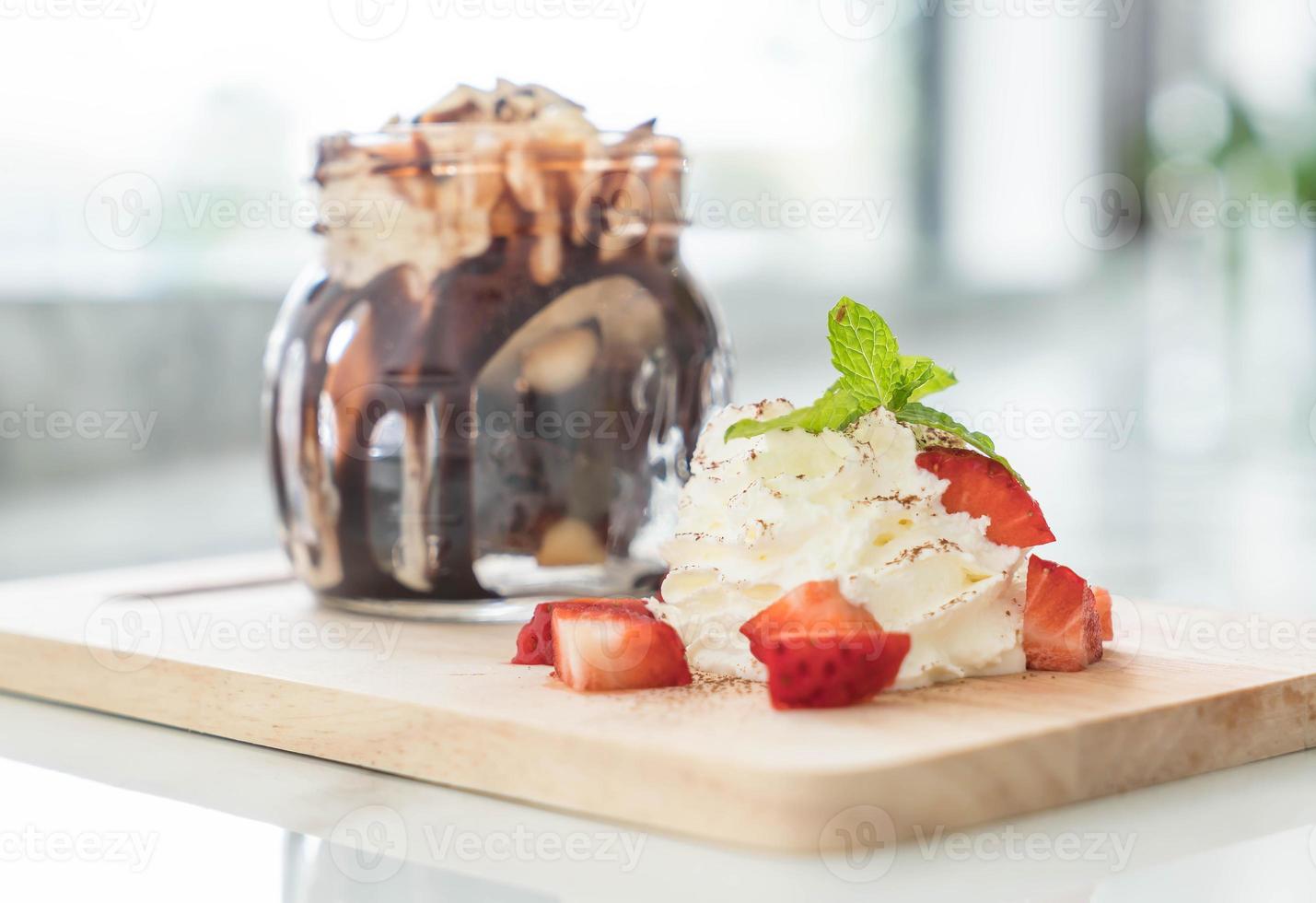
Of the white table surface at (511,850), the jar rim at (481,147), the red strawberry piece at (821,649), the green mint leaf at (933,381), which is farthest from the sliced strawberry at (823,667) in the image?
the jar rim at (481,147)

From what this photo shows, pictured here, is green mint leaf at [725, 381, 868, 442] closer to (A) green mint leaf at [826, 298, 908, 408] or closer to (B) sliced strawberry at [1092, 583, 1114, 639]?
(A) green mint leaf at [826, 298, 908, 408]

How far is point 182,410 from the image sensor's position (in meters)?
2.84

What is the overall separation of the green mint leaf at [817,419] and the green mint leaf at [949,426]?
0.10ft

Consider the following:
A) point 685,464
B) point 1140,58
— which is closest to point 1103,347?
point 1140,58

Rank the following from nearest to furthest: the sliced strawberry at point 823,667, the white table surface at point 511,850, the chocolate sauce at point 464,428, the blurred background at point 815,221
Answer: the white table surface at point 511,850 → the sliced strawberry at point 823,667 → the chocolate sauce at point 464,428 → the blurred background at point 815,221

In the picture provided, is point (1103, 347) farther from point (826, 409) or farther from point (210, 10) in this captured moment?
point (826, 409)

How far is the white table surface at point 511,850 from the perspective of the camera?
0.64 m

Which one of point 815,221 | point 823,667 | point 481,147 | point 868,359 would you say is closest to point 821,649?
point 823,667

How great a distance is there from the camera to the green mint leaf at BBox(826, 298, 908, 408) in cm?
95

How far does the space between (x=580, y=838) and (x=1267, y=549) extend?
146cm

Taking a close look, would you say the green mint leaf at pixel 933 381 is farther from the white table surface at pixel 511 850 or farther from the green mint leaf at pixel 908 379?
the white table surface at pixel 511 850

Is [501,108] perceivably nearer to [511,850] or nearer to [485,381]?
[485,381]

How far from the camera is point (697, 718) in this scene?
2.53 ft

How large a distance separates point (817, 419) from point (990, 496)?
11 centimetres
